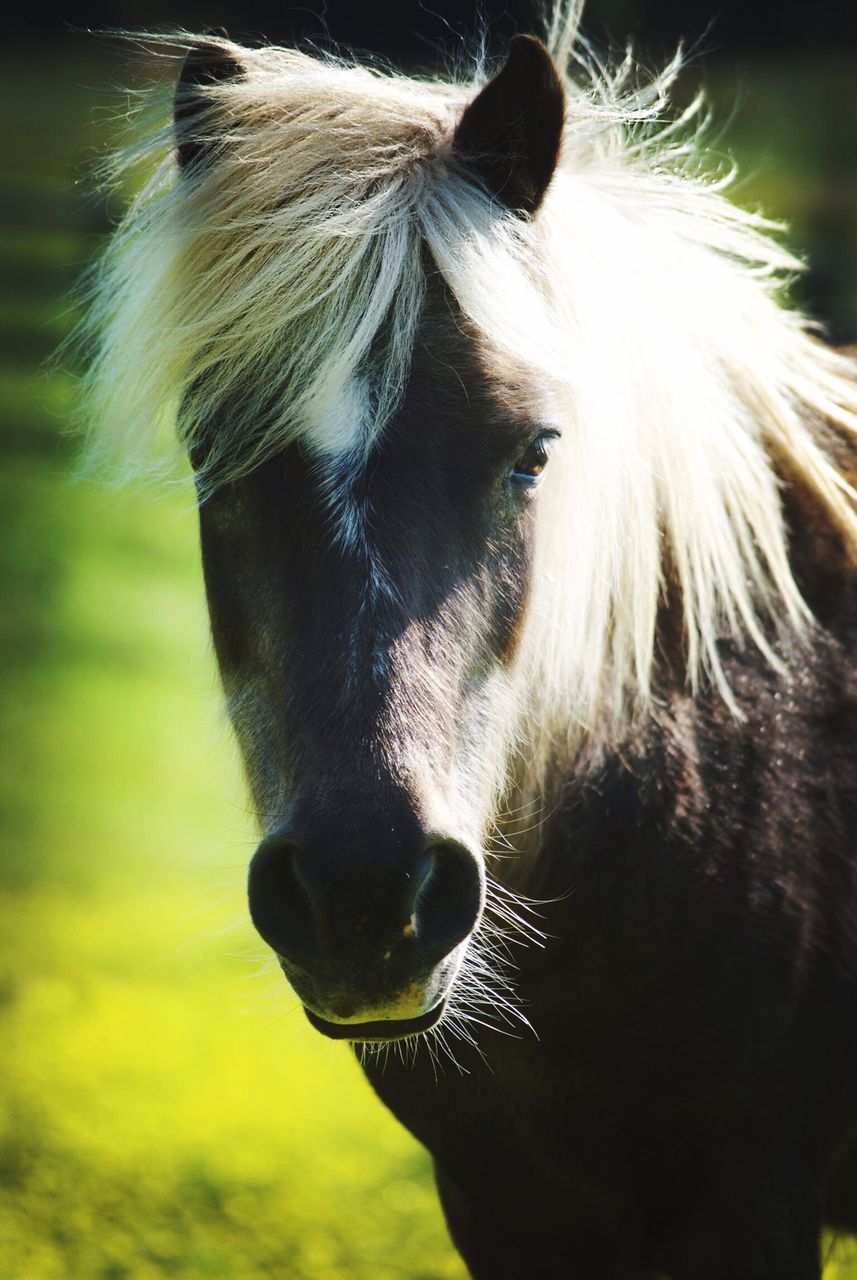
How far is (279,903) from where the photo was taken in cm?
150

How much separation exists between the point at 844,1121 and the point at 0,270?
33.8ft

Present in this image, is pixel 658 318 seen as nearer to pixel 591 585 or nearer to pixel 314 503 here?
pixel 591 585

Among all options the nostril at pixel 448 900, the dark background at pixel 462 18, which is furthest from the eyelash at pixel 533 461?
the dark background at pixel 462 18

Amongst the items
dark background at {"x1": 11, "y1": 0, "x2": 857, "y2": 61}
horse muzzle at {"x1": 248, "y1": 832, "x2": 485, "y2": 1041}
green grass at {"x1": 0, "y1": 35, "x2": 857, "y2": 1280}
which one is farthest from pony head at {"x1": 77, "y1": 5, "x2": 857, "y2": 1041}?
dark background at {"x1": 11, "y1": 0, "x2": 857, "y2": 61}

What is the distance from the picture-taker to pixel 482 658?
5.86ft

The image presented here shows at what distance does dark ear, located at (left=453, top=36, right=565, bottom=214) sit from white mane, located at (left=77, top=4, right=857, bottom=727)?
44 millimetres

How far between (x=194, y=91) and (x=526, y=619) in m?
0.98

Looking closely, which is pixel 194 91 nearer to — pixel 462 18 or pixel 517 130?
pixel 517 130

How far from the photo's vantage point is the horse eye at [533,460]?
1.78 meters

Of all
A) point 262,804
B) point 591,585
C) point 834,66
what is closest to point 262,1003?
point 262,804

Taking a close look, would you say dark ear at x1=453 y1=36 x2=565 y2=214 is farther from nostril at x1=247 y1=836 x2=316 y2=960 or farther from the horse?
nostril at x1=247 y1=836 x2=316 y2=960

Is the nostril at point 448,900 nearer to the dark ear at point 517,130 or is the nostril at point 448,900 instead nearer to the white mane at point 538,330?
the white mane at point 538,330

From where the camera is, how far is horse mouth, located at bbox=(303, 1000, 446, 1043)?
156cm

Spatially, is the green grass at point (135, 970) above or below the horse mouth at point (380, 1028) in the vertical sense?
below
